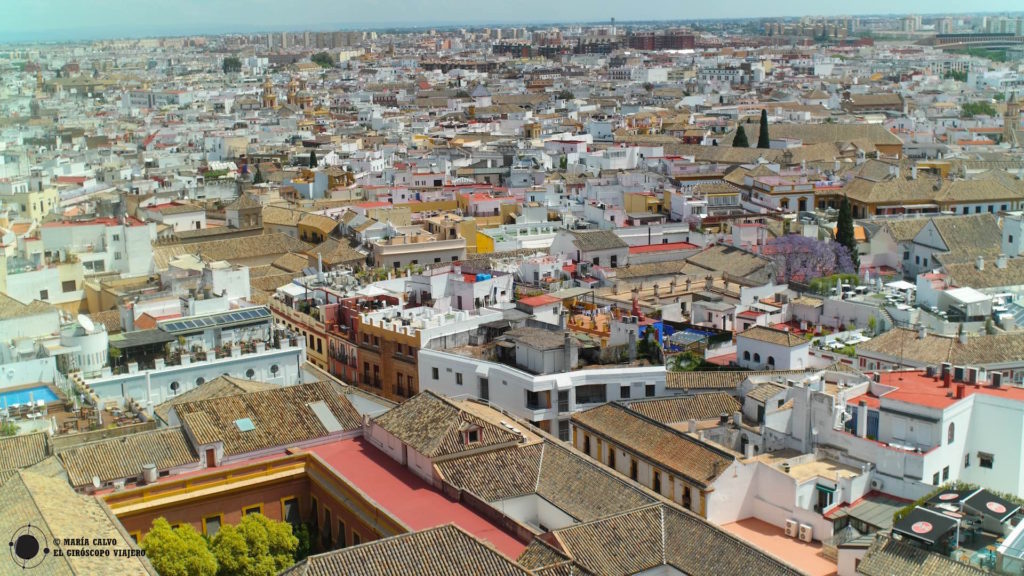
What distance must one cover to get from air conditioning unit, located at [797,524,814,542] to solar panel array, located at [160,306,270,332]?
12423 millimetres

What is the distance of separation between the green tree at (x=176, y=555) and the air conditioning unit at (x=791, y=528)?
28.9ft

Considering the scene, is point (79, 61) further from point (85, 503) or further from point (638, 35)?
point (85, 503)

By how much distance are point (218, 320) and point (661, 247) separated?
649 inches

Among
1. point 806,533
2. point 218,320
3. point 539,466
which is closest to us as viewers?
point 539,466

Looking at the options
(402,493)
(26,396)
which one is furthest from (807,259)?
(26,396)

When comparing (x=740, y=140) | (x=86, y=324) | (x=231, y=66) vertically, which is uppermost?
(x=231, y=66)

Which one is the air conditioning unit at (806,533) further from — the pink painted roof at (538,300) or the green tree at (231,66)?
the green tree at (231,66)

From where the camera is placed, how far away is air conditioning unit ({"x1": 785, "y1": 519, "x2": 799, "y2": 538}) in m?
17.8

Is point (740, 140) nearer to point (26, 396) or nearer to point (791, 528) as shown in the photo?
point (791, 528)

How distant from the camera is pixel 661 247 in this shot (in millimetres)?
36156

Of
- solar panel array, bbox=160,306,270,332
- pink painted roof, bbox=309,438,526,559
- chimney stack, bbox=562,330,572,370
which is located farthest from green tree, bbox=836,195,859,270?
pink painted roof, bbox=309,438,526,559

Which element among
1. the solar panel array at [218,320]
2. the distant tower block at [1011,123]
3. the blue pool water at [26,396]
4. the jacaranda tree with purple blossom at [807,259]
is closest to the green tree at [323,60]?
the distant tower block at [1011,123]

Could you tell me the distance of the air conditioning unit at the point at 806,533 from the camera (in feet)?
57.8

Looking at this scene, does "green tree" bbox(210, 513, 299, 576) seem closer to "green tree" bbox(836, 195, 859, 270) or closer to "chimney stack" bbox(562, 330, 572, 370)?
"chimney stack" bbox(562, 330, 572, 370)
